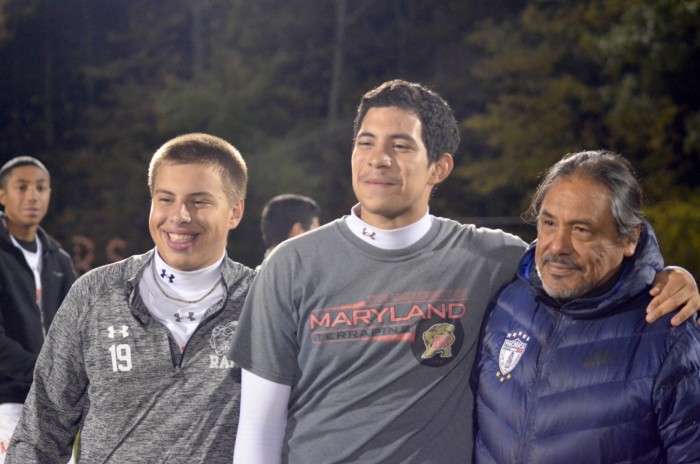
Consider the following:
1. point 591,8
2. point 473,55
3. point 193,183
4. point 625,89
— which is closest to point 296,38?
point 473,55

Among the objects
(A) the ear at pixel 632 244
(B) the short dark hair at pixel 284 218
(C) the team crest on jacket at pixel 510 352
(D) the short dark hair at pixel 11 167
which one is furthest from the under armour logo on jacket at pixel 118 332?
(D) the short dark hair at pixel 11 167

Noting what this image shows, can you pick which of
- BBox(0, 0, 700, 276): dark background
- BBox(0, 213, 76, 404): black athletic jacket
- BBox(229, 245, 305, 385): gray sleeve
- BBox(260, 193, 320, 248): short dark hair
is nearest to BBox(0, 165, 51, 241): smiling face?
BBox(0, 213, 76, 404): black athletic jacket

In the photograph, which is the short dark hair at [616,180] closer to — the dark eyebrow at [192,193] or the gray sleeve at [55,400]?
the dark eyebrow at [192,193]

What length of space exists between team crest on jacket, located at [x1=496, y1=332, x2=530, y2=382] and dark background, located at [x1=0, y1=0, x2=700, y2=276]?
1345 centimetres

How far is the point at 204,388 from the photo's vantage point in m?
2.98

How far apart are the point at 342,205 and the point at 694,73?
9.01 metres

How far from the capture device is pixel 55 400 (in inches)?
119

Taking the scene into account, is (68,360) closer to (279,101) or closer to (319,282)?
(319,282)

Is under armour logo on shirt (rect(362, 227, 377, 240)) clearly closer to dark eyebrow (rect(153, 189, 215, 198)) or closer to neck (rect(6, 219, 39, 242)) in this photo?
dark eyebrow (rect(153, 189, 215, 198))

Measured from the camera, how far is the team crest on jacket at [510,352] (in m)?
2.92

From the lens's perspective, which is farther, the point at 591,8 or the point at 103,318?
the point at 591,8

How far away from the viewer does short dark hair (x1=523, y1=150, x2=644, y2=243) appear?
291 cm

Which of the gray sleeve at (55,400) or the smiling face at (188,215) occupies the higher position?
the smiling face at (188,215)

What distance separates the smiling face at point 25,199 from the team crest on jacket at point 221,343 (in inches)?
136
